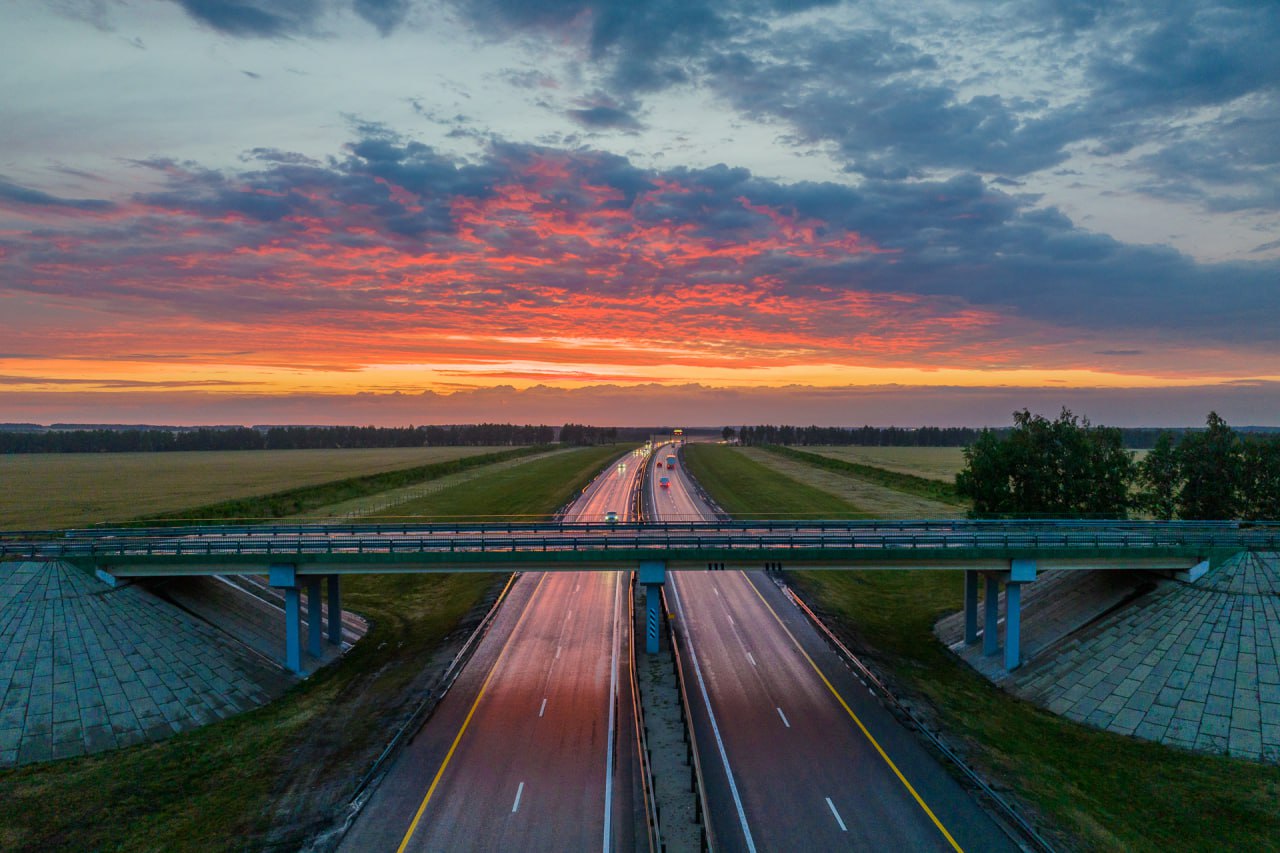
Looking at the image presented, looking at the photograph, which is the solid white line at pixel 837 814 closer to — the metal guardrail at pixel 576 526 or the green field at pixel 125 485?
the metal guardrail at pixel 576 526

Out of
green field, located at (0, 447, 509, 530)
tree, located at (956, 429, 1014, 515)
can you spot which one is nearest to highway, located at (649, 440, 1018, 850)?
tree, located at (956, 429, 1014, 515)

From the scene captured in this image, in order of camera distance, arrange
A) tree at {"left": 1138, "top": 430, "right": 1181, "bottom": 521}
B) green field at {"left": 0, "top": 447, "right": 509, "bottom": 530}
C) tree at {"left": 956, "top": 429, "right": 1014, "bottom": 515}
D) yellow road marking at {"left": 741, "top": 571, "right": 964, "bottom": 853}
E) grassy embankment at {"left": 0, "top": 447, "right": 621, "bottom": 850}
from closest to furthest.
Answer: yellow road marking at {"left": 741, "top": 571, "right": 964, "bottom": 853}
grassy embankment at {"left": 0, "top": 447, "right": 621, "bottom": 850}
tree at {"left": 1138, "top": 430, "right": 1181, "bottom": 521}
tree at {"left": 956, "top": 429, "right": 1014, "bottom": 515}
green field at {"left": 0, "top": 447, "right": 509, "bottom": 530}

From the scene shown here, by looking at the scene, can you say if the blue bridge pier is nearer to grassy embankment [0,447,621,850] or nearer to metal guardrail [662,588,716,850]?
grassy embankment [0,447,621,850]

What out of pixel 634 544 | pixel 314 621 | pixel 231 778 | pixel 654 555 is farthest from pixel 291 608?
pixel 654 555

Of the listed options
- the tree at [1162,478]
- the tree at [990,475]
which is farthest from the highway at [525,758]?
the tree at [1162,478]

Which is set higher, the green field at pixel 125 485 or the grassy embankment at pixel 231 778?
the green field at pixel 125 485

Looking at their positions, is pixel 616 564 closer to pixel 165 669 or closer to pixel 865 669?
pixel 865 669
